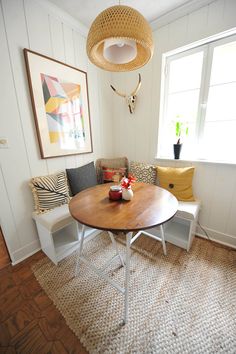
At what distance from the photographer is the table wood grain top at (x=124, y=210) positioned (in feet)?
2.98

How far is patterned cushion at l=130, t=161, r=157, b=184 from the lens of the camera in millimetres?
2053

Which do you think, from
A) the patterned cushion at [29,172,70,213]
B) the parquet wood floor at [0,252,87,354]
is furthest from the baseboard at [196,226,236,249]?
the patterned cushion at [29,172,70,213]

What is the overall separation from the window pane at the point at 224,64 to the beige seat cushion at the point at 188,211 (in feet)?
4.68

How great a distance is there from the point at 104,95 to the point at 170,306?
2.70 metres

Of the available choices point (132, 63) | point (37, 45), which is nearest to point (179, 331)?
point (132, 63)

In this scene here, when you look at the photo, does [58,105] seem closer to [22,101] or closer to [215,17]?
[22,101]

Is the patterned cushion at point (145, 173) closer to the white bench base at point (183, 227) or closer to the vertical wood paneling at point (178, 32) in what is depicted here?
the white bench base at point (183, 227)

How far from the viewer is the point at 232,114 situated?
5.42 ft

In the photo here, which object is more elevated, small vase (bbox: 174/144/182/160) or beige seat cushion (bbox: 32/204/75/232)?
small vase (bbox: 174/144/182/160)

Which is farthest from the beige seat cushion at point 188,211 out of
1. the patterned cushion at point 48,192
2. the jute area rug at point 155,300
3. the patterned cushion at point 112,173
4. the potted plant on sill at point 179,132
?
the patterned cushion at point 48,192

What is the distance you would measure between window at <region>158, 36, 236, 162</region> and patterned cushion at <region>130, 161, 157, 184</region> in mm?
506

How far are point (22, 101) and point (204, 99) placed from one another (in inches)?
79.7

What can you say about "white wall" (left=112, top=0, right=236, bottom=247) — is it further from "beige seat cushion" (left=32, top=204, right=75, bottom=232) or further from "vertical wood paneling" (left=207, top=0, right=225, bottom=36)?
"beige seat cushion" (left=32, top=204, right=75, bottom=232)

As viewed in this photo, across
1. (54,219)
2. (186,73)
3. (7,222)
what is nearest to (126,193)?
(54,219)
